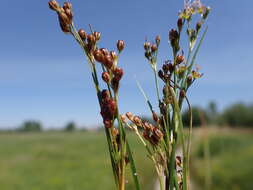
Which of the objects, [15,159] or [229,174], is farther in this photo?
[15,159]

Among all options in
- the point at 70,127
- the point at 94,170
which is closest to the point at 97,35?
the point at 94,170

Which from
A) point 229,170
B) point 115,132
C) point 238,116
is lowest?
point 229,170

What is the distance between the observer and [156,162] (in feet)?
1.88

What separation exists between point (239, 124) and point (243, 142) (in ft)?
96.7

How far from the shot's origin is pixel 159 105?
1.94 ft

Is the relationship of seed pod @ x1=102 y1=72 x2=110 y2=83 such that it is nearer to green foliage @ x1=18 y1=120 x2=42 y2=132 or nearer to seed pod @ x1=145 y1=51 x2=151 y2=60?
seed pod @ x1=145 y1=51 x2=151 y2=60

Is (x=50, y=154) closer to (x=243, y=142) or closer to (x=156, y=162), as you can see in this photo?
(x=243, y=142)

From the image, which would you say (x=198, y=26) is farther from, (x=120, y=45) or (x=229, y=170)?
(x=229, y=170)

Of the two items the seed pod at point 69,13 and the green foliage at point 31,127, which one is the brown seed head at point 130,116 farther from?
the green foliage at point 31,127

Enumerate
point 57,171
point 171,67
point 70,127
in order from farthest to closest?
point 70,127
point 57,171
point 171,67

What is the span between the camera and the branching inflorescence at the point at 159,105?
0.52m

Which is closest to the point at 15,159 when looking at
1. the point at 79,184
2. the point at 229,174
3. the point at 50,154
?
the point at 50,154

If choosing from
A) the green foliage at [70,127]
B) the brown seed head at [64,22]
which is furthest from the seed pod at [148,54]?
the green foliage at [70,127]

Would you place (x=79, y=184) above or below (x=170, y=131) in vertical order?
below
